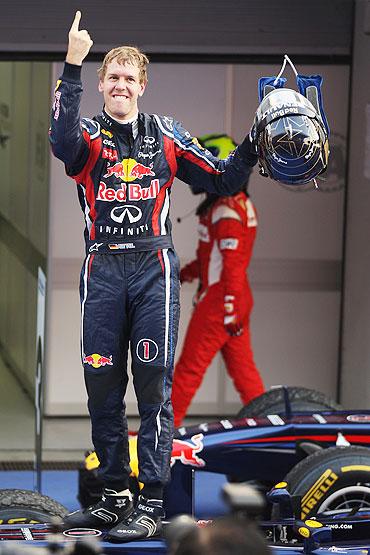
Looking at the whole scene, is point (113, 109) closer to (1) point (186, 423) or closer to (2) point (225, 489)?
(2) point (225, 489)

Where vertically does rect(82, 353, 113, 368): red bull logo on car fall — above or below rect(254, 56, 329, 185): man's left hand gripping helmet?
below

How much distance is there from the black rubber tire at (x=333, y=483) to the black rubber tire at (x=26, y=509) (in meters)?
1.02

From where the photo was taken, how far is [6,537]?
551cm

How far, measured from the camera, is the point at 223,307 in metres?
8.69

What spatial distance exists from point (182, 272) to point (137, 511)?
12.4ft

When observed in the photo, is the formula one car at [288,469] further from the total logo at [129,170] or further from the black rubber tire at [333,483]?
the total logo at [129,170]

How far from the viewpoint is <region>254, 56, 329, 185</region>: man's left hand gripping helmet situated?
17.1 ft

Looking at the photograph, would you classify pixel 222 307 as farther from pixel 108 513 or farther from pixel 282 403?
pixel 108 513

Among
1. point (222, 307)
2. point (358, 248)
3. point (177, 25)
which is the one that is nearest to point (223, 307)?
point (222, 307)

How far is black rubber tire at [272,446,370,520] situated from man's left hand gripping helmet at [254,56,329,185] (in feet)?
4.92

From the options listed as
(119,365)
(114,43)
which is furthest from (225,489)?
(114,43)

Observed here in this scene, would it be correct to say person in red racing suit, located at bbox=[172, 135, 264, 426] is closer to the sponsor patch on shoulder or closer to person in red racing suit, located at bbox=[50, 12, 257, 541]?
the sponsor patch on shoulder

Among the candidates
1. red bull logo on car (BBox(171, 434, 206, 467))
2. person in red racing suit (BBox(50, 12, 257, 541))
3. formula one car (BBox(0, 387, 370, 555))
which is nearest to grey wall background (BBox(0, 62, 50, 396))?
formula one car (BBox(0, 387, 370, 555))

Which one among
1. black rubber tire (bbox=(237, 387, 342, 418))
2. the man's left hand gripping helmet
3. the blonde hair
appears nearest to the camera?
the man's left hand gripping helmet
